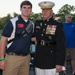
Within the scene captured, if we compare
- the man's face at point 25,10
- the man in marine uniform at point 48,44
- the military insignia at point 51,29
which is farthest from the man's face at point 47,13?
the man's face at point 25,10

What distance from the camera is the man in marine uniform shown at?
430 cm

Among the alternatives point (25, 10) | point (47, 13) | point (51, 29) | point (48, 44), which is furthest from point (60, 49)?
point (25, 10)

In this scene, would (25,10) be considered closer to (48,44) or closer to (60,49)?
(48,44)

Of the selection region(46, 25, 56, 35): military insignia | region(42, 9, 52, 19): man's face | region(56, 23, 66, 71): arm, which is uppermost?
region(42, 9, 52, 19): man's face

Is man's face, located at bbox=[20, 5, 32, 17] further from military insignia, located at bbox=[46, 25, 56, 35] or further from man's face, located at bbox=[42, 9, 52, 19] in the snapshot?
military insignia, located at bbox=[46, 25, 56, 35]

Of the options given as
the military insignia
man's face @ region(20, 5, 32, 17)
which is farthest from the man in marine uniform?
man's face @ region(20, 5, 32, 17)

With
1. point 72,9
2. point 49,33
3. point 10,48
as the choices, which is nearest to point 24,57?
point 10,48

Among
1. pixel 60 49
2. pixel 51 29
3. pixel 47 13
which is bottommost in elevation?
pixel 60 49

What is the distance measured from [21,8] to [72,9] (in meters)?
85.7

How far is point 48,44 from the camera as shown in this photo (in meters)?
4.43

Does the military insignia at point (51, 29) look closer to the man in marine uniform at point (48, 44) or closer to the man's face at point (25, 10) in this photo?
the man in marine uniform at point (48, 44)

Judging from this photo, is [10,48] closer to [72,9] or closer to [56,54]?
[56,54]

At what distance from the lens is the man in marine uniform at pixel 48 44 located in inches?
169

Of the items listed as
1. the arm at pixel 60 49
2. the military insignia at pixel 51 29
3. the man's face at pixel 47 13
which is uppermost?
the man's face at pixel 47 13
